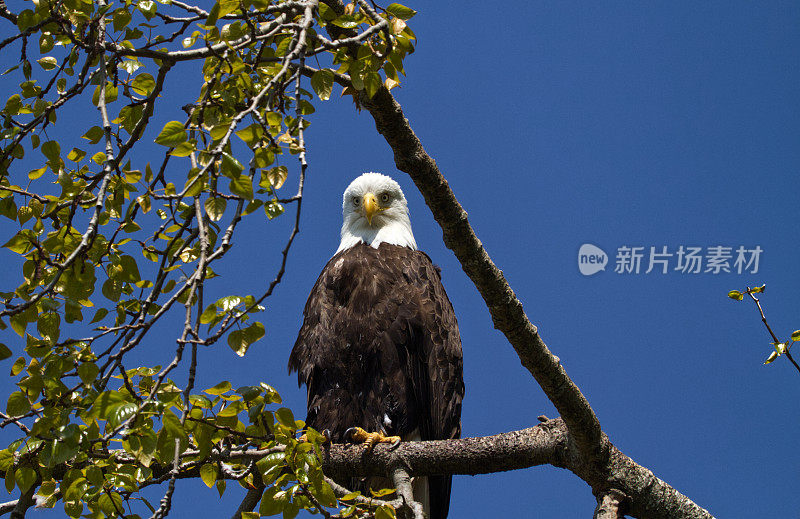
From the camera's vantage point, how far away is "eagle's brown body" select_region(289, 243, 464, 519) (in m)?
3.88

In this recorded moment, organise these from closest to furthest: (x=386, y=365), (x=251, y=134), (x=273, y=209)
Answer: (x=251, y=134)
(x=273, y=209)
(x=386, y=365)

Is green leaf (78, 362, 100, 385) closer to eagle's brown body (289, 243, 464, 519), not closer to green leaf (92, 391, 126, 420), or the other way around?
green leaf (92, 391, 126, 420)

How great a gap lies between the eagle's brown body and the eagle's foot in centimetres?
25

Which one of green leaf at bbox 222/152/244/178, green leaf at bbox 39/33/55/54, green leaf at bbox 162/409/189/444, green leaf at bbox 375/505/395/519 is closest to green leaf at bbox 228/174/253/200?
green leaf at bbox 222/152/244/178

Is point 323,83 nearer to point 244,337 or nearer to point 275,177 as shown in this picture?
point 275,177

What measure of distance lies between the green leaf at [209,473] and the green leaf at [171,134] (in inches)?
37.0

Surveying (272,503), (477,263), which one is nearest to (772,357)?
(477,263)

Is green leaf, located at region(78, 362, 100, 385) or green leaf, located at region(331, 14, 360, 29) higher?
green leaf, located at region(331, 14, 360, 29)

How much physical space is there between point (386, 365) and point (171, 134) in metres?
2.49

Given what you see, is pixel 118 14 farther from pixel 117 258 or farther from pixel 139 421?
pixel 139 421

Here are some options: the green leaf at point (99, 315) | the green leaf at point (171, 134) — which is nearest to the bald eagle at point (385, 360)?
the green leaf at point (99, 315)

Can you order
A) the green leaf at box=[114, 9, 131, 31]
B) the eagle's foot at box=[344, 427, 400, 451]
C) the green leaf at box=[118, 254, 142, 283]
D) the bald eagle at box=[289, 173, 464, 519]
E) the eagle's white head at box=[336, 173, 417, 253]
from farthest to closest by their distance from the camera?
the eagle's white head at box=[336, 173, 417, 253] < the bald eagle at box=[289, 173, 464, 519] < the eagle's foot at box=[344, 427, 400, 451] < the green leaf at box=[118, 254, 142, 283] < the green leaf at box=[114, 9, 131, 31]

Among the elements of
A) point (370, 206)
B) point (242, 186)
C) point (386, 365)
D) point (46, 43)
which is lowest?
point (242, 186)

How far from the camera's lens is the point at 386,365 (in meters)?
3.89
